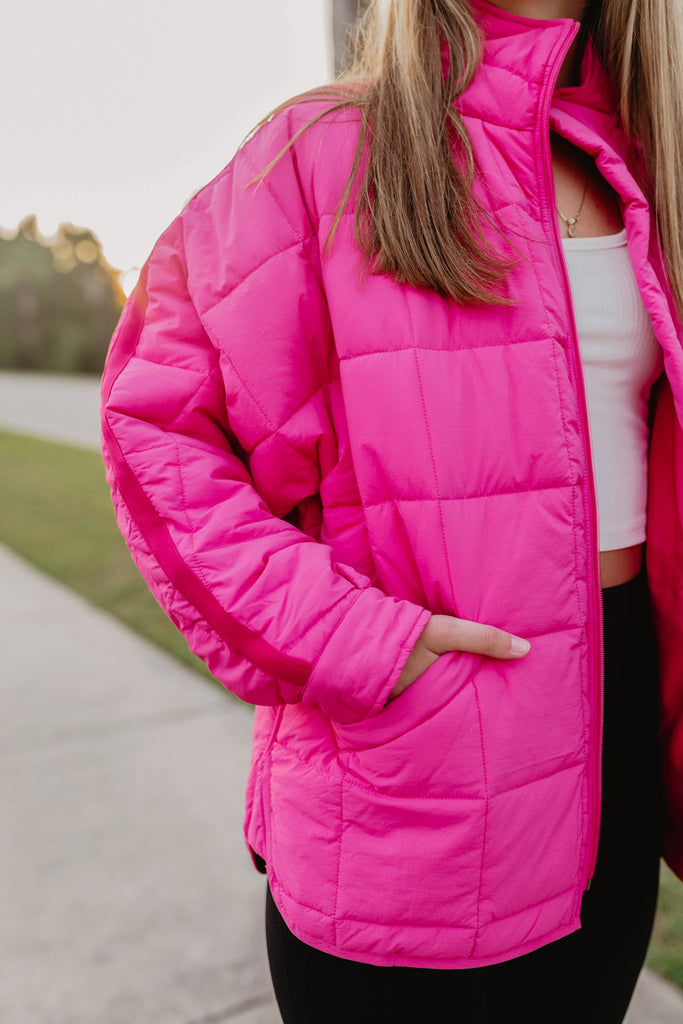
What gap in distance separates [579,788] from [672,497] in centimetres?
47

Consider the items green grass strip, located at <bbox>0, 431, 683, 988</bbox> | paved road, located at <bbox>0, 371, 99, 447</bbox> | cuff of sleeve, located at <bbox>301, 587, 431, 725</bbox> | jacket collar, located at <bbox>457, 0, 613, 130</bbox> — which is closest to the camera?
cuff of sleeve, located at <bbox>301, 587, 431, 725</bbox>

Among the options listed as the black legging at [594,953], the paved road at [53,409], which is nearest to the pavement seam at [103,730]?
the black legging at [594,953]

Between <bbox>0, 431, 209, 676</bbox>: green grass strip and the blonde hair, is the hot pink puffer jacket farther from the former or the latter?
<bbox>0, 431, 209, 676</bbox>: green grass strip

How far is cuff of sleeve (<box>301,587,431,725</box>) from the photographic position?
3.72ft

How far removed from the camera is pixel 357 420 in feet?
3.90

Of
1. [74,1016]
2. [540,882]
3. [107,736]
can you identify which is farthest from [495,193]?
[107,736]

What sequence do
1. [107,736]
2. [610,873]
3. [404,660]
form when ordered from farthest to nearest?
1. [107,736]
2. [610,873]
3. [404,660]

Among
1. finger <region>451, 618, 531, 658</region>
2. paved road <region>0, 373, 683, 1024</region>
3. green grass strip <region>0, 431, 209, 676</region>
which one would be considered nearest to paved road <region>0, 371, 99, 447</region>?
green grass strip <region>0, 431, 209, 676</region>

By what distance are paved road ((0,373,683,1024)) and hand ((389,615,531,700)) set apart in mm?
1540

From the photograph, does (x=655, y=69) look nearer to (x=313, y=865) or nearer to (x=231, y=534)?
(x=231, y=534)

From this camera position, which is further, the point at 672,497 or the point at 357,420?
the point at 672,497

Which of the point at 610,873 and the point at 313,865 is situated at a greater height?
the point at 313,865

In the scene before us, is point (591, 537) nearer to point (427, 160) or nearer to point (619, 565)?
point (619, 565)

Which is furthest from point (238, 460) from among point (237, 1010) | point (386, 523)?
point (237, 1010)
